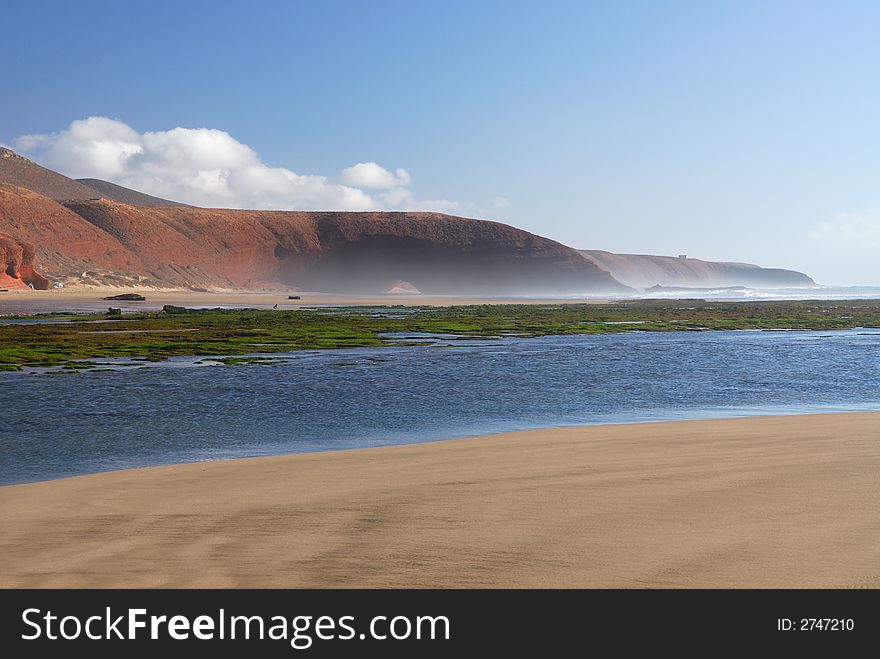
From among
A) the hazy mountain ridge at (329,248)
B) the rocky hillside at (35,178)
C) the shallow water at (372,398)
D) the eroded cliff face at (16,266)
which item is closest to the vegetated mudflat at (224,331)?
the shallow water at (372,398)

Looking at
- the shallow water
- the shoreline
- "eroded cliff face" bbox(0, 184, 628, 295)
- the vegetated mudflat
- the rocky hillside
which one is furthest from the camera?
the rocky hillside

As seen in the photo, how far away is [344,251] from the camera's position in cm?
17250

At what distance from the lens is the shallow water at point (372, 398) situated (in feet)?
43.9

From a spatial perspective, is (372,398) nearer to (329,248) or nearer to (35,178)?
(329,248)

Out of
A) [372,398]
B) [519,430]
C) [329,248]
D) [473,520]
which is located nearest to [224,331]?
[372,398]

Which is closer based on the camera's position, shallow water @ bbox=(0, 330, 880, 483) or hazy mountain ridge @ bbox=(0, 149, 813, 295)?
shallow water @ bbox=(0, 330, 880, 483)

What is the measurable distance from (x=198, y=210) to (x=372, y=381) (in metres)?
152

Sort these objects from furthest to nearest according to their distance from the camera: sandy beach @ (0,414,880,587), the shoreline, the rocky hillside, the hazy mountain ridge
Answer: the rocky hillside → the hazy mountain ridge → the shoreline → sandy beach @ (0,414,880,587)

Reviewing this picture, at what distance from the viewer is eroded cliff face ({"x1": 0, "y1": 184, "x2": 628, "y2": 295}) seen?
14225 cm

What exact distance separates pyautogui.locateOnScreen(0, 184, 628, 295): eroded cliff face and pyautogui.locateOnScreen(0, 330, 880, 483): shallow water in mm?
116053

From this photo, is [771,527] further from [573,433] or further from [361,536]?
[573,433]

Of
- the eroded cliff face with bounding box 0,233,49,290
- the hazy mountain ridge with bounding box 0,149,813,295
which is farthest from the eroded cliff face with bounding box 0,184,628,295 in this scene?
the eroded cliff face with bounding box 0,233,49,290

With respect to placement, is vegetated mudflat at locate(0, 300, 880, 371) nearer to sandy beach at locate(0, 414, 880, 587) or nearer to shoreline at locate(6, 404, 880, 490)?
shoreline at locate(6, 404, 880, 490)
